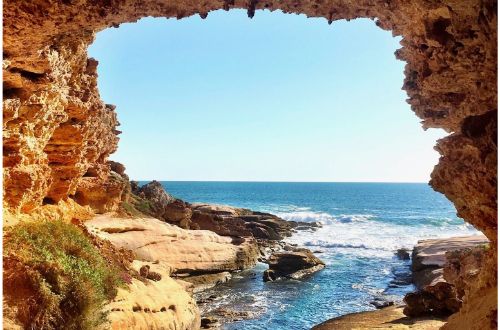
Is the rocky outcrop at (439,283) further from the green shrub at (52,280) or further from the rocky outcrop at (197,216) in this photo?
the rocky outcrop at (197,216)

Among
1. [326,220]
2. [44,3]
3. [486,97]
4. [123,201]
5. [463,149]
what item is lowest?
[326,220]

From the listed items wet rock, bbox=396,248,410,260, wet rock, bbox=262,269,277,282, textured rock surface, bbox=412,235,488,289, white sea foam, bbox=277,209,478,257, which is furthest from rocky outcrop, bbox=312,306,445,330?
white sea foam, bbox=277,209,478,257

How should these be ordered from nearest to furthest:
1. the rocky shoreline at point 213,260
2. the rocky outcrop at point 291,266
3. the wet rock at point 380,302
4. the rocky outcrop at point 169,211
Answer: the rocky shoreline at point 213,260 < the wet rock at point 380,302 < the rocky outcrop at point 291,266 < the rocky outcrop at point 169,211

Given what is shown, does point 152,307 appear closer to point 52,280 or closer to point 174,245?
point 52,280

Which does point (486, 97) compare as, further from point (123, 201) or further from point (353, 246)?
point (353, 246)

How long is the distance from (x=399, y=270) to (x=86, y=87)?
97.8 ft

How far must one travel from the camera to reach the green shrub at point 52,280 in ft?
36.7

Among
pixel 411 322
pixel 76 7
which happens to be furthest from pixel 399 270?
pixel 76 7

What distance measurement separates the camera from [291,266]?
33.1 metres

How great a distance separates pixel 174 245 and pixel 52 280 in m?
16.1

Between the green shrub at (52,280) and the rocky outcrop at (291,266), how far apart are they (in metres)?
19.0

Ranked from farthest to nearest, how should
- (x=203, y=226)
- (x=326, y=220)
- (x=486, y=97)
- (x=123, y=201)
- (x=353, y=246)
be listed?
(x=326, y=220), (x=353, y=246), (x=203, y=226), (x=123, y=201), (x=486, y=97)

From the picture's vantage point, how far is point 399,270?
35188 mm

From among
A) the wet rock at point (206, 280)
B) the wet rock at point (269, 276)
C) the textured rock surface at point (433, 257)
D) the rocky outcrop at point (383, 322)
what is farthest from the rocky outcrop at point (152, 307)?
the textured rock surface at point (433, 257)
